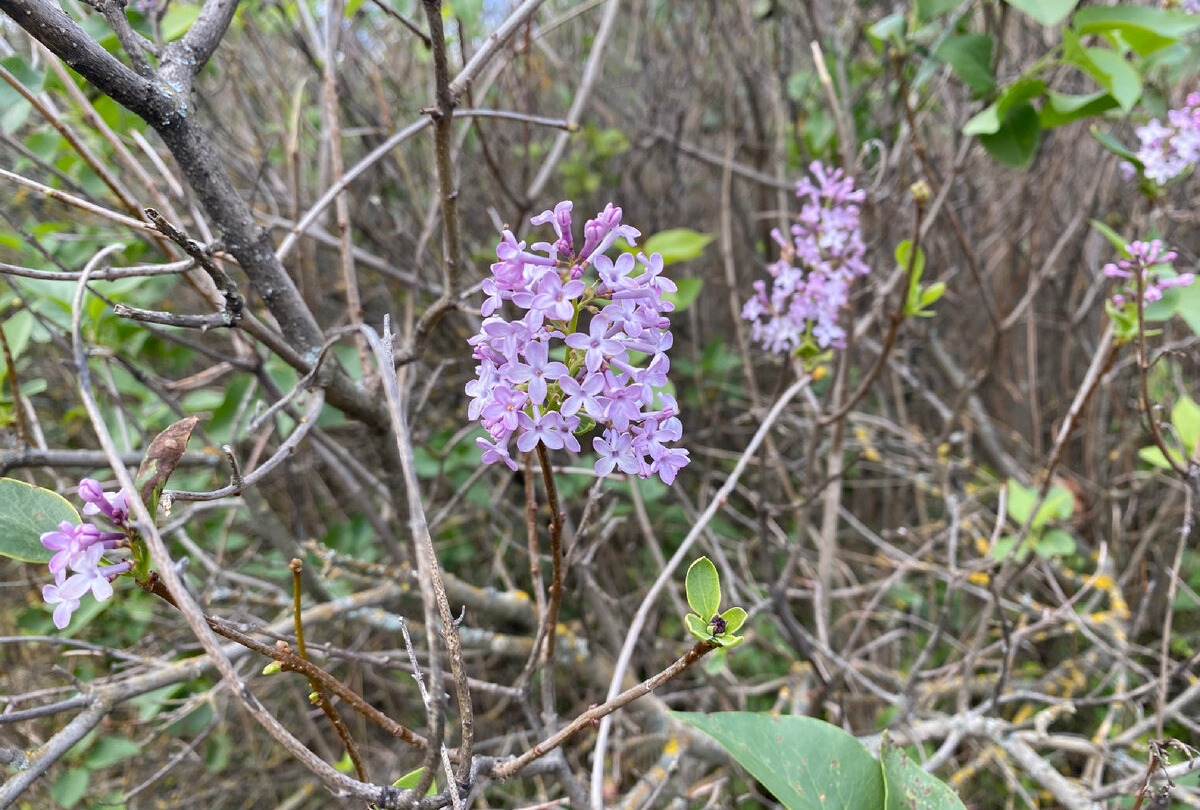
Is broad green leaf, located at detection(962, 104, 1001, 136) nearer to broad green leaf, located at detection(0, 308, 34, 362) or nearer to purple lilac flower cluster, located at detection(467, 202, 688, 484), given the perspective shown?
purple lilac flower cluster, located at detection(467, 202, 688, 484)

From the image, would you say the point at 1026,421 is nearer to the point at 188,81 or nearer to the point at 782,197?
the point at 782,197

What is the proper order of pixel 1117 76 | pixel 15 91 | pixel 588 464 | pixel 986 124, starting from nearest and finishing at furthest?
pixel 15 91, pixel 1117 76, pixel 986 124, pixel 588 464

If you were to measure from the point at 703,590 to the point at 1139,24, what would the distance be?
163cm

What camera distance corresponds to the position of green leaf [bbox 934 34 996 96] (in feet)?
5.56

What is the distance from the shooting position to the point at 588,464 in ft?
7.39

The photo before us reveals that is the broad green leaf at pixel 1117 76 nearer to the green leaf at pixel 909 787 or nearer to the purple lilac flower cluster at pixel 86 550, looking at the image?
the green leaf at pixel 909 787

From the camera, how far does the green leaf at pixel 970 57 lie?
5.56ft

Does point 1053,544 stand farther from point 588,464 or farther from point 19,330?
point 19,330

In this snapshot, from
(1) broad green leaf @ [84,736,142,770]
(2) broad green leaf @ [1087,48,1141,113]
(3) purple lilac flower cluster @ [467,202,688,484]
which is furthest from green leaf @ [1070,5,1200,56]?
(1) broad green leaf @ [84,736,142,770]

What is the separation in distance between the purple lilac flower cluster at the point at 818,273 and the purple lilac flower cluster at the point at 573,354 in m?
0.83

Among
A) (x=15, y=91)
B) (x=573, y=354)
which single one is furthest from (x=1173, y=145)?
(x=15, y=91)

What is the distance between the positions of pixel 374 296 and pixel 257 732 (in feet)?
5.23

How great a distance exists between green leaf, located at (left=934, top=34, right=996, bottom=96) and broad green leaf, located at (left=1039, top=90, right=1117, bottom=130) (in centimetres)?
15

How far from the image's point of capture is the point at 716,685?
187cm
